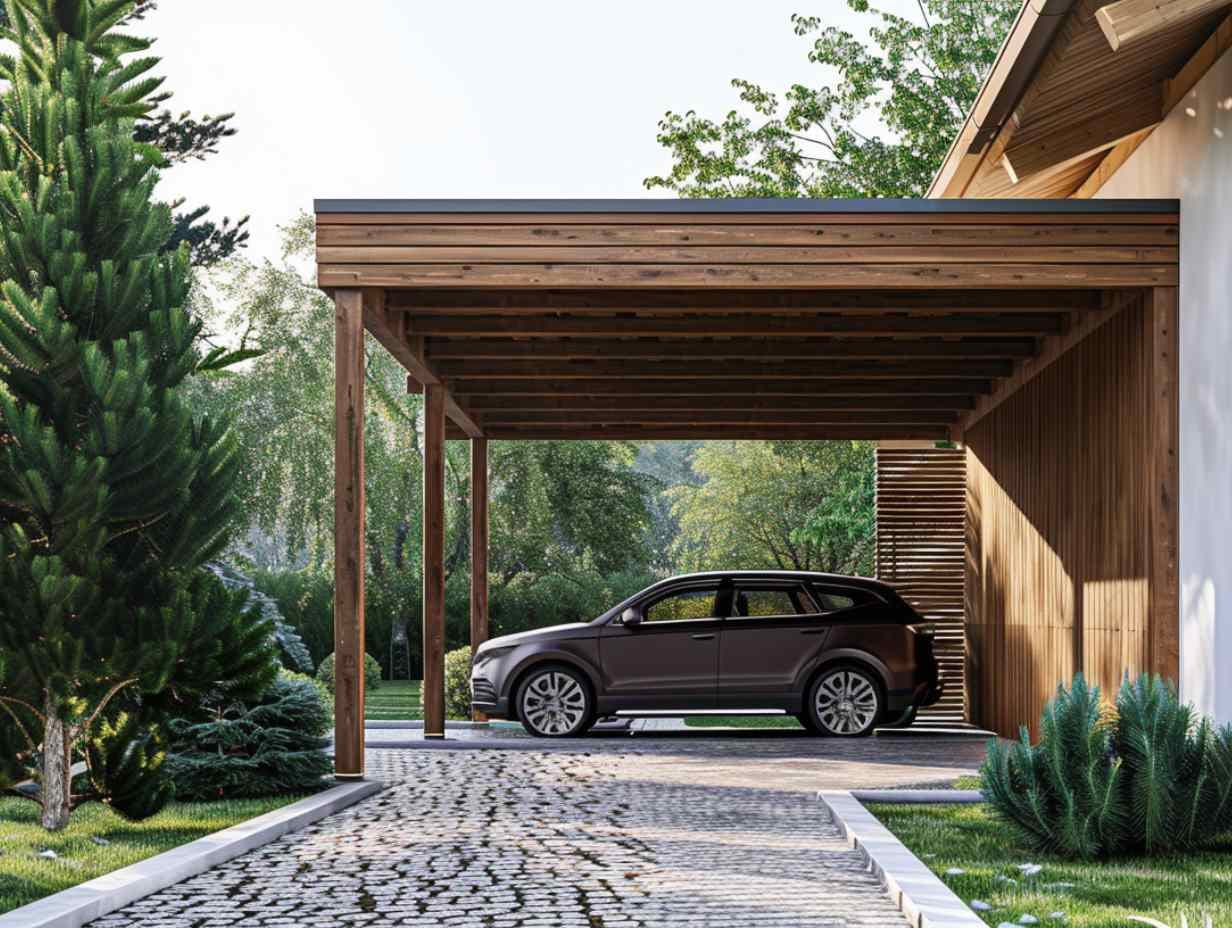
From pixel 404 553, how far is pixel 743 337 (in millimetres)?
23749

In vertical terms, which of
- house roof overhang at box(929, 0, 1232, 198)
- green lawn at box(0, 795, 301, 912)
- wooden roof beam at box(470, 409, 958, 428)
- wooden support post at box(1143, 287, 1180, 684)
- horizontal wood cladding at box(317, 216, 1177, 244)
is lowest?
green lawn at box(0, 795, 301, 912)

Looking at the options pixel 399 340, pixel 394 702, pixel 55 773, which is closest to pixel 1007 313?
pixel 399 340

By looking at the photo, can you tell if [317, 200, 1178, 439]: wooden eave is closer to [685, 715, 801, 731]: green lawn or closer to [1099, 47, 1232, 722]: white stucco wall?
[1099, 47, 1232, 722]: white stucco wall

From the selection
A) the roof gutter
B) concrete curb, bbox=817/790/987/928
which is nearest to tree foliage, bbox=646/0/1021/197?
the roof gutter

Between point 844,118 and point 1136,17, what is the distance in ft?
77.0

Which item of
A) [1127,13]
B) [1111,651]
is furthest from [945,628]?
[1127,13]

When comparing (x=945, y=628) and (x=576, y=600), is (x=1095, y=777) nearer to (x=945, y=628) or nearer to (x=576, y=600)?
(x=945, y=628)

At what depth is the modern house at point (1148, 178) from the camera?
10008 millimetres

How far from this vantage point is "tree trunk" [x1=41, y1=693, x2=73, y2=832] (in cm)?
871

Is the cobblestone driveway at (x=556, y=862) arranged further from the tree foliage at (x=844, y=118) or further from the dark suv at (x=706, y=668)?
the tree foliage at (x=844, y=118)

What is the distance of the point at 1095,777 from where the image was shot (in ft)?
25.4

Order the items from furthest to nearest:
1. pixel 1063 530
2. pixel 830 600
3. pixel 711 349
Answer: pixel 830 600 → pixel 711 349 → pixel 1063 530

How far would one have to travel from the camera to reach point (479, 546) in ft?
61.9

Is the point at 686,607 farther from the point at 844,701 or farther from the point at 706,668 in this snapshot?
the point at 706,668
